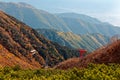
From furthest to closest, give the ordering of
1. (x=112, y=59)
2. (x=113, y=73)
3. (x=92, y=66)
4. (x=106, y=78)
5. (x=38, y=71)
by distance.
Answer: (x=112, y=59) < (x=38, y=71) < (x=92, y=66) < (x=113, y=73) < (x=106, y=78)

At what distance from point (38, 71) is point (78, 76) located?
339 inches

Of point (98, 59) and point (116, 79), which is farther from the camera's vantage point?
point (98, 59)

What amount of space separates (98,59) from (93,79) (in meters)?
27.9

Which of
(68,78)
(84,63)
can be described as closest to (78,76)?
(68,78)

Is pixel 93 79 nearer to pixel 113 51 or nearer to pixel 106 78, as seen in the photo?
pixel 106 78

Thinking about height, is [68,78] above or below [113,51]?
above

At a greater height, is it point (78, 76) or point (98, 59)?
point (78, 76)

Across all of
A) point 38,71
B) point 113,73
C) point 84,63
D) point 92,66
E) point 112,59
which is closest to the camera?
point 113,73

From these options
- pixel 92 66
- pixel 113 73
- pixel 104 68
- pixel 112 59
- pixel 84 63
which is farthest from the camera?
pixel 84 63

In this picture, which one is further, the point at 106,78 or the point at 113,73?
the point at 113,73

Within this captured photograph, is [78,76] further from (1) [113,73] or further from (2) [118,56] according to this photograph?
(2) [118,56]

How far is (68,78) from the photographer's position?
71.3 ft

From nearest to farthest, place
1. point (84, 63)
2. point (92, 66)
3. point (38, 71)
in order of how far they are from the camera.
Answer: point (92, 66) < point (38, 71) < point (84, 63)

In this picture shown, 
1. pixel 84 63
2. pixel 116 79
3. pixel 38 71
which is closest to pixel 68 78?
Answer: pixel 116 79
